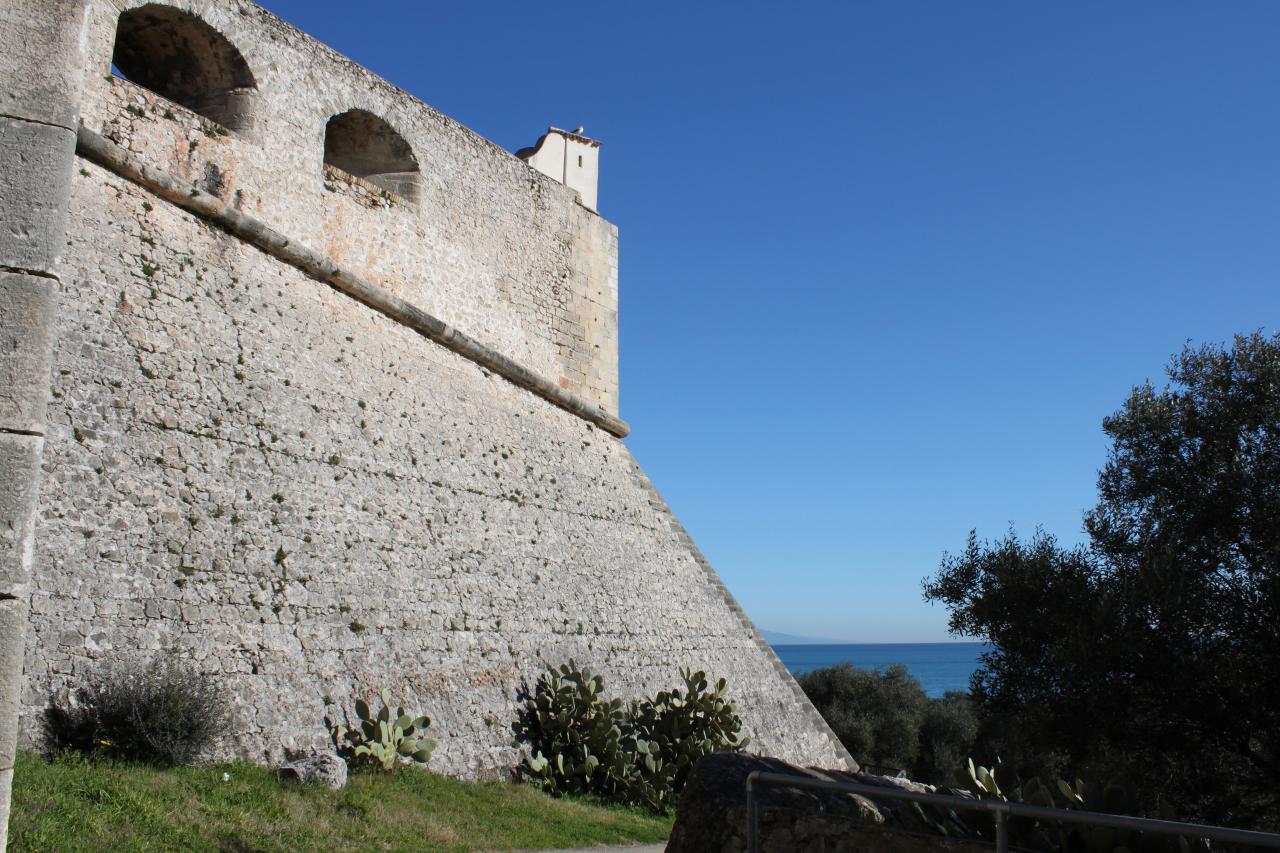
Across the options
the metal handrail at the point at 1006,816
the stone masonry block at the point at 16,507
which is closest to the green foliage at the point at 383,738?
the metal handrail at the point at 1006,816

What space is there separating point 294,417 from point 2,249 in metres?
6.87

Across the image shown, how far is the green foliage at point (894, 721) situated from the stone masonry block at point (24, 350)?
1931 centimetres

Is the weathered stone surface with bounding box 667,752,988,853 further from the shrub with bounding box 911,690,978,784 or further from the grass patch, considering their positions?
the shrub with bounding box 911,690,978,784

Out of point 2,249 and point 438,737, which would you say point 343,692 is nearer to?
point 438,737

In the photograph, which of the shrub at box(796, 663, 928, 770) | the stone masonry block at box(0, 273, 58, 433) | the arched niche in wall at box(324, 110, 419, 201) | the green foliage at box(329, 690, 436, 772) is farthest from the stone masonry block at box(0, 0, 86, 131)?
the shrub at box(796, 663, 928, 770)

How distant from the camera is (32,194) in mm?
2488

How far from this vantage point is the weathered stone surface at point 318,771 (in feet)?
22.2

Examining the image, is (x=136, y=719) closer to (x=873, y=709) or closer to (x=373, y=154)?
(x=373, y=154)

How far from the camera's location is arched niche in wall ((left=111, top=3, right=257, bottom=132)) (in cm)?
1011

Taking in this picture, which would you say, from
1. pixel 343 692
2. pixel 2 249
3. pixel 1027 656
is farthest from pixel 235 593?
pixel 1027 656

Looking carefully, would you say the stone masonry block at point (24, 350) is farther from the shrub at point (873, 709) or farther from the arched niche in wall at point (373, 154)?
the shrub at point (873, 709)

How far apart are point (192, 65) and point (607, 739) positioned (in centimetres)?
787

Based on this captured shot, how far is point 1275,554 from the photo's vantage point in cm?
759

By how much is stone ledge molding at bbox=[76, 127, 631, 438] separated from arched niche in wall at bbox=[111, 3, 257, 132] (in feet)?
4.07
